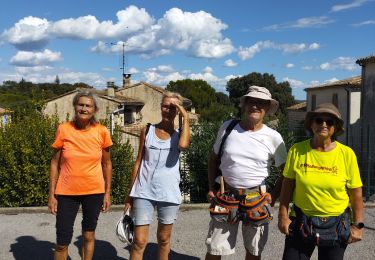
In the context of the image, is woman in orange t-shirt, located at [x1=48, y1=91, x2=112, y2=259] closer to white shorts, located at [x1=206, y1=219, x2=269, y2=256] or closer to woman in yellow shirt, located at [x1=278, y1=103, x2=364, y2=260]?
white shorts, located at [x1=206, y1=219, x2=269, y2=256]

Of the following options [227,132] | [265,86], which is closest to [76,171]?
[227,132]

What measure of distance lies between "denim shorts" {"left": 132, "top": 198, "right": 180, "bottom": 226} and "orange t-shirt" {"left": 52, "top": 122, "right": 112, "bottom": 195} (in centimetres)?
38

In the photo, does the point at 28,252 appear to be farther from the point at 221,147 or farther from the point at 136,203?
the point at 221,147

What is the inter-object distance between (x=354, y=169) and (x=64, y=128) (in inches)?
88.2

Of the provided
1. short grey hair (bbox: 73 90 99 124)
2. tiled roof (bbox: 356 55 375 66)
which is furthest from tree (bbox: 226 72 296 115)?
short grey hair (bbox: 73 90 99 124)

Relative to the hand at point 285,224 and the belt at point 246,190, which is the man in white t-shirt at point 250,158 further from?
the hand at point 285,224

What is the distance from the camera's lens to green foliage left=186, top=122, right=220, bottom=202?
7.68m

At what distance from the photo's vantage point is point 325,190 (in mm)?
2764

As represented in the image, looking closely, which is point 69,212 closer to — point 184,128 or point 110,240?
point 184,128

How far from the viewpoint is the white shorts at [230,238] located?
328 cm

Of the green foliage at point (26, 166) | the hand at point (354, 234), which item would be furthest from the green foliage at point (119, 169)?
the hand at point (354, 234)

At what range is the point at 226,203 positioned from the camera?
10.5ft

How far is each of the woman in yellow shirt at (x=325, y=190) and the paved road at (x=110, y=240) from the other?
188 cm

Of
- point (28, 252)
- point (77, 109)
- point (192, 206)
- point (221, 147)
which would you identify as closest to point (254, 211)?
point (221, 147)
